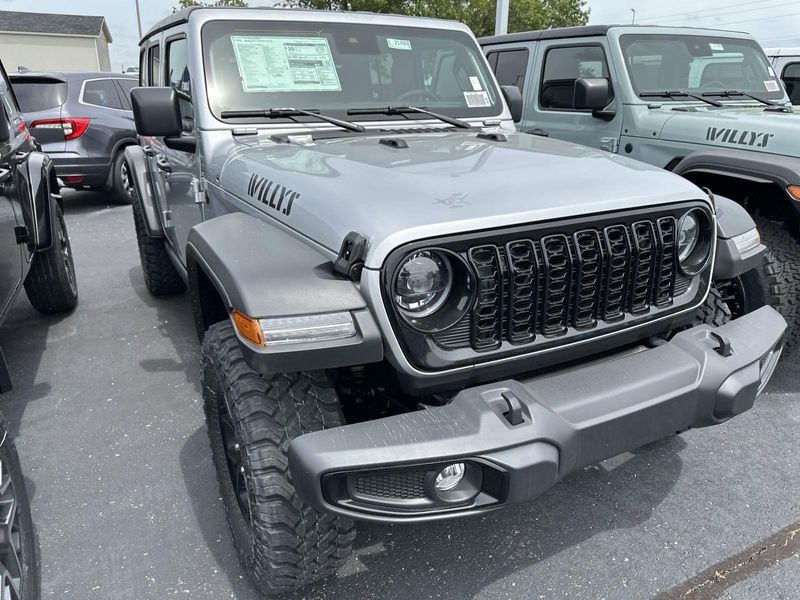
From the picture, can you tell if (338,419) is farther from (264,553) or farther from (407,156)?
(407,156)

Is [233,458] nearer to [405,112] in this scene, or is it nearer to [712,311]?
[405,112]

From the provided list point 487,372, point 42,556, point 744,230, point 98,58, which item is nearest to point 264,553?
point 487,372

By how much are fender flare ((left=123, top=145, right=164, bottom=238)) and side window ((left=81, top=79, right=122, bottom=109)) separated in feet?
14.5

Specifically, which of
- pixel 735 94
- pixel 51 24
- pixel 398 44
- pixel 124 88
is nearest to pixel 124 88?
pixel 124 88

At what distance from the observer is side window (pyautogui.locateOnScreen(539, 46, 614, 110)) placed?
4750 mm

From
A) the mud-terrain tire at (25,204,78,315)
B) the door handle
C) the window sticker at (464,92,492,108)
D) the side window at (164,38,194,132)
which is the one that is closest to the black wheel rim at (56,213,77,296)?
the mud-terrain tire at (25,204,78,315)

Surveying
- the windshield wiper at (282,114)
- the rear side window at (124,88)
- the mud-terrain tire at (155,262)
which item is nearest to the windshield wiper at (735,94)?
the windshield wiper at (282,114)

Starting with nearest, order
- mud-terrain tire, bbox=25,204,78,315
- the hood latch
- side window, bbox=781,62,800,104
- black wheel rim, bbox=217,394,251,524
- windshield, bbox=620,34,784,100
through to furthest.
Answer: the hood latch → black wheel rim, bbox=217,394,251,524 → mud-terrain tire, bbox=25,204,78,315 → windshield, bbox=620,34,784,100 → side window, bbox=781,62,800,104

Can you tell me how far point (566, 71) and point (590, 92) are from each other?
0.74m

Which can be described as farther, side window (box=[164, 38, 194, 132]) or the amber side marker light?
side window (box=[164, 38, 194, 132])

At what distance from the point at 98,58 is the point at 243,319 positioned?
49.9 metres

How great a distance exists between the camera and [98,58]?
4362 centimetres

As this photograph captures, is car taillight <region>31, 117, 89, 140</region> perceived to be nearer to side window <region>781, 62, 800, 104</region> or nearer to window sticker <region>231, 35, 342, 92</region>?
window sticker <region>231, 35, 342, 92</region>

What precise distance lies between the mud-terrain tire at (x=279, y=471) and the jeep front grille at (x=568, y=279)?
460mm
